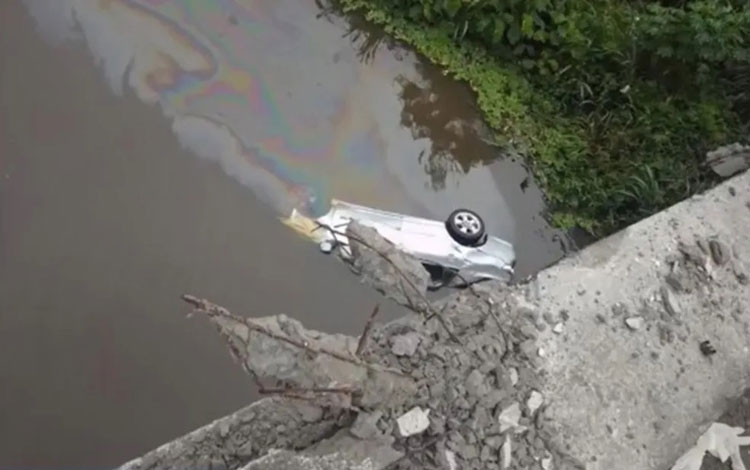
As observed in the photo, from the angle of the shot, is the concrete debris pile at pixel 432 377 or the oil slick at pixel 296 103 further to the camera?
the oil slick at pixel 296 103

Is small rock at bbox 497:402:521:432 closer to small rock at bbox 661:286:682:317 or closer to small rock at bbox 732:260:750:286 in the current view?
small rock at bbox 661:286:682:317

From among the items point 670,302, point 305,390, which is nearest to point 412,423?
point 305,390

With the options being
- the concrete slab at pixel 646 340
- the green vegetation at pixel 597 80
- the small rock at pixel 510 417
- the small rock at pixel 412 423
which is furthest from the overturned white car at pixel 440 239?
the small rock at pixel 412 423

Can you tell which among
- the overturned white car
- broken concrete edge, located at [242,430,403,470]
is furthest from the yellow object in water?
broken concrete edge, located at [242,430,403,470]

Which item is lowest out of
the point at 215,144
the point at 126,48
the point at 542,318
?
the point at 542,318

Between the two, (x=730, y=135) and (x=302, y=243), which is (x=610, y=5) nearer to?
(x=730, y=135)

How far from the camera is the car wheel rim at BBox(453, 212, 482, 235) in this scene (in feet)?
11.8

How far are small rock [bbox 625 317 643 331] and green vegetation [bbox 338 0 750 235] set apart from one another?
3.86 feet

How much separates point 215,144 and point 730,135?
7.65 ft

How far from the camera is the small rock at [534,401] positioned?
2391mm

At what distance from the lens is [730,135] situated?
3.90 m

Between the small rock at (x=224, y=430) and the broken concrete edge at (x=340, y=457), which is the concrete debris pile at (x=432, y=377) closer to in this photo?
the broken concrete edge at (x=340, y=457)

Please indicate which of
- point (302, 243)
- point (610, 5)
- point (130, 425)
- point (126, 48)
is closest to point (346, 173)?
point (302, 243)

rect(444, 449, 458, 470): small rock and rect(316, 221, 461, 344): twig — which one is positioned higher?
rect(316, 221, 461, 344): twig
